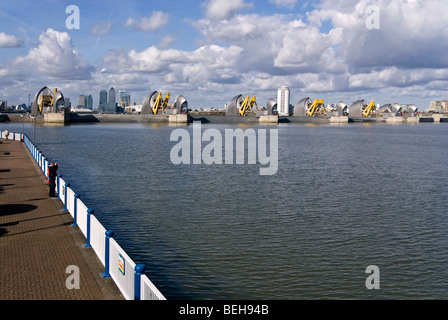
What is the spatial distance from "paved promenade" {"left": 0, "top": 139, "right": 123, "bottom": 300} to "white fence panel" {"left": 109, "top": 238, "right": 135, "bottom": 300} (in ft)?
0.77

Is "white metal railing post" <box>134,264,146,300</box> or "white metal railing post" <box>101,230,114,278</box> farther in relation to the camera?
"white metal railing post" <box>101,230,114,278</box>

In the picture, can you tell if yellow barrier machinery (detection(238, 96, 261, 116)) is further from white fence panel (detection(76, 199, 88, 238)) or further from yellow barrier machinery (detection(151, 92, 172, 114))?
white fence panel (detection(76, 199, 88, 238))

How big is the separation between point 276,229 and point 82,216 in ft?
25.3

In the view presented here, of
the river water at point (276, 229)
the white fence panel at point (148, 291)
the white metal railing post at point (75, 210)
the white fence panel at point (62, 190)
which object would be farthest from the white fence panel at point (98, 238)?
the white fence panel at point (62, 190)

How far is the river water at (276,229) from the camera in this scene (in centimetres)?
1184

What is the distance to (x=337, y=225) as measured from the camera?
695 inches

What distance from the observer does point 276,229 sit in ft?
55.5

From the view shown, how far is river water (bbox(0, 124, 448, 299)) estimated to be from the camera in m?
11.8

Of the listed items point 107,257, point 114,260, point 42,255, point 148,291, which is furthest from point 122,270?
point 42,255

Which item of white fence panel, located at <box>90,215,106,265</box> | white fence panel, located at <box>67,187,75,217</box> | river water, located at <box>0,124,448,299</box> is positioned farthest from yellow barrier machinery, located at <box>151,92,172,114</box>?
white fence panel, located at <box>90,215,106,265</box>

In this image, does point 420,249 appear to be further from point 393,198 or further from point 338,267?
point 393,198

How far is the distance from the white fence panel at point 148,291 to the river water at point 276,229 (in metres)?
3.36

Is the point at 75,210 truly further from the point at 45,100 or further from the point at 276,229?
the point at 45,100

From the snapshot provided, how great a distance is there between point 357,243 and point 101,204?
39.1 feet
